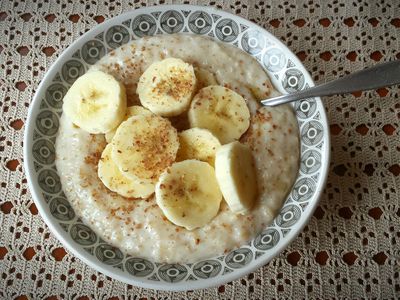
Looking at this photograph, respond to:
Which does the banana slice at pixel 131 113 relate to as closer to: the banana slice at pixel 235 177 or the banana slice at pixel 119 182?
the banana slice at pixel 119 182

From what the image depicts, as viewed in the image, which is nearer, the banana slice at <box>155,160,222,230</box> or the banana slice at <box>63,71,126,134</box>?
the banana slice at <box>155,160,222,230</box>

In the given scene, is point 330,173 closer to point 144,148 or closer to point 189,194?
point 189,194

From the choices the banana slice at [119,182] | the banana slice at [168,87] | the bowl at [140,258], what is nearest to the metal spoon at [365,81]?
the bowl at [140,258]

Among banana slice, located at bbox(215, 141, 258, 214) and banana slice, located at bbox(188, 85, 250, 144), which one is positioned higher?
banana slice, located at bbox(188, 85, 250, 144)

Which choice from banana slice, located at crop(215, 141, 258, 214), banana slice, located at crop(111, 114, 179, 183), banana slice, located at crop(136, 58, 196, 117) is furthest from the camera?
banana slice, located at crop(136, 58, 196, 117)

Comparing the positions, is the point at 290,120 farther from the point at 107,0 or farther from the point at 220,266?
the point at 107,0

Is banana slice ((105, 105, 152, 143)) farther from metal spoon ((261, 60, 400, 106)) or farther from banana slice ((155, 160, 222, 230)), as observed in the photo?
metal spoon ((261, 60, 400, 106))

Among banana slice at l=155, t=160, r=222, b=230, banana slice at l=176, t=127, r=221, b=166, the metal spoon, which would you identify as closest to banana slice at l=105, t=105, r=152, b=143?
banana slice at l=176, t=127, r=221, b=166

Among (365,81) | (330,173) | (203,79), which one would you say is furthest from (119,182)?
(365,81)
